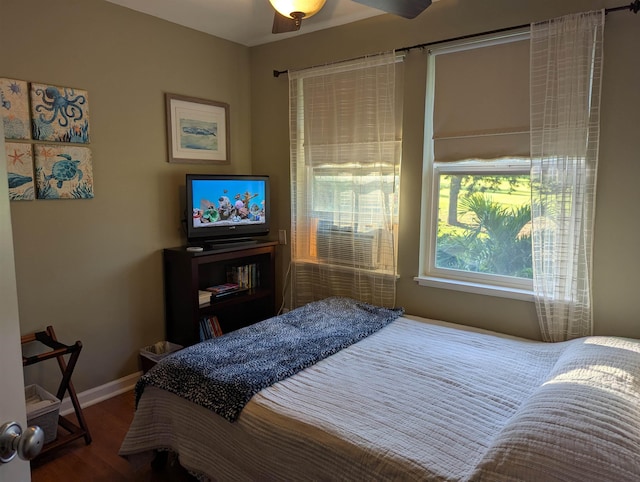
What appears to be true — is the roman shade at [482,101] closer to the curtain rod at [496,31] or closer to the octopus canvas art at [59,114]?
the curtain rod at [496,31]

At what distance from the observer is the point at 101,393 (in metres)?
2.85

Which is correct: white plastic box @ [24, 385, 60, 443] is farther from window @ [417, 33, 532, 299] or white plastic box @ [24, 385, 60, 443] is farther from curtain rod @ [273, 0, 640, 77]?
curtain rod @ [273, 0, 640, 77]

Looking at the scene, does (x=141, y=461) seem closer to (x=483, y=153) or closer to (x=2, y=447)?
(x=2, y=447)

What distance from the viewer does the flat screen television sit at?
3033 mm

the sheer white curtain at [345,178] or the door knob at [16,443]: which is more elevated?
the sheer white curtain at [345,178]

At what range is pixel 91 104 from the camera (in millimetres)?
2674

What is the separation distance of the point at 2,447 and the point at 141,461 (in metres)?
1.44

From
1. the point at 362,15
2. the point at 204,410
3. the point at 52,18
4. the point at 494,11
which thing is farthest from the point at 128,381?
the point at 494,11

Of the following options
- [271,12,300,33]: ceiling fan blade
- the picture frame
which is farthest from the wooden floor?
[271,12,300,33]: ceiling fan blade

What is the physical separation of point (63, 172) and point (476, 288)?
100 inches

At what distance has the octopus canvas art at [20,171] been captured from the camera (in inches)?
92.1

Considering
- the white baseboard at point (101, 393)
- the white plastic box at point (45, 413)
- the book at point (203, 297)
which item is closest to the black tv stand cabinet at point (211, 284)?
the book at point (203, 297)

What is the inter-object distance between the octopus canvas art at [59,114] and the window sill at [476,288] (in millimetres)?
2297

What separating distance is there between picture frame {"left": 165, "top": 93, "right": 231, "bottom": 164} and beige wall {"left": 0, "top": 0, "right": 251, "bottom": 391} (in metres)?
0.06
